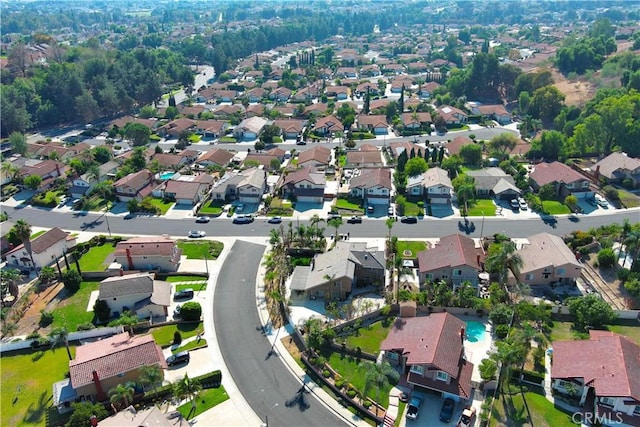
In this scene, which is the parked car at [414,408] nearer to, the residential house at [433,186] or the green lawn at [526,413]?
the green lawn at [526,413]

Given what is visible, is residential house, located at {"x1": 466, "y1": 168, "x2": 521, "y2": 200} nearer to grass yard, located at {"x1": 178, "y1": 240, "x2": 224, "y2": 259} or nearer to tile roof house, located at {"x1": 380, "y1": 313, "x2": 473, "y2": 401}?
tile roof house, located at {"x1": 380, "y1": 313, "x2": 473, "y2": 401}

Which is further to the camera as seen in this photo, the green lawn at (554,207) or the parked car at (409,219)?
the green lawn at (554,207)

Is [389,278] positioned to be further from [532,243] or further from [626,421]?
[626,421]

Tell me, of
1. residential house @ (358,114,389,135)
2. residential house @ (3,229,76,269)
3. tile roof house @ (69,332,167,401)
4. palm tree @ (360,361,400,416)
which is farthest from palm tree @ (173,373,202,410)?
residential house @ (358,114,389,135)

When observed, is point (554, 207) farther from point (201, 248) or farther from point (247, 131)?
point (247, 131)

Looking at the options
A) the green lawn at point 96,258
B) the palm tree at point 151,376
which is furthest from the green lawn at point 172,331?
the green lawn at point 96,258

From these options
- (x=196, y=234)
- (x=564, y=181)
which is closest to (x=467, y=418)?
(x=196, y=234)
